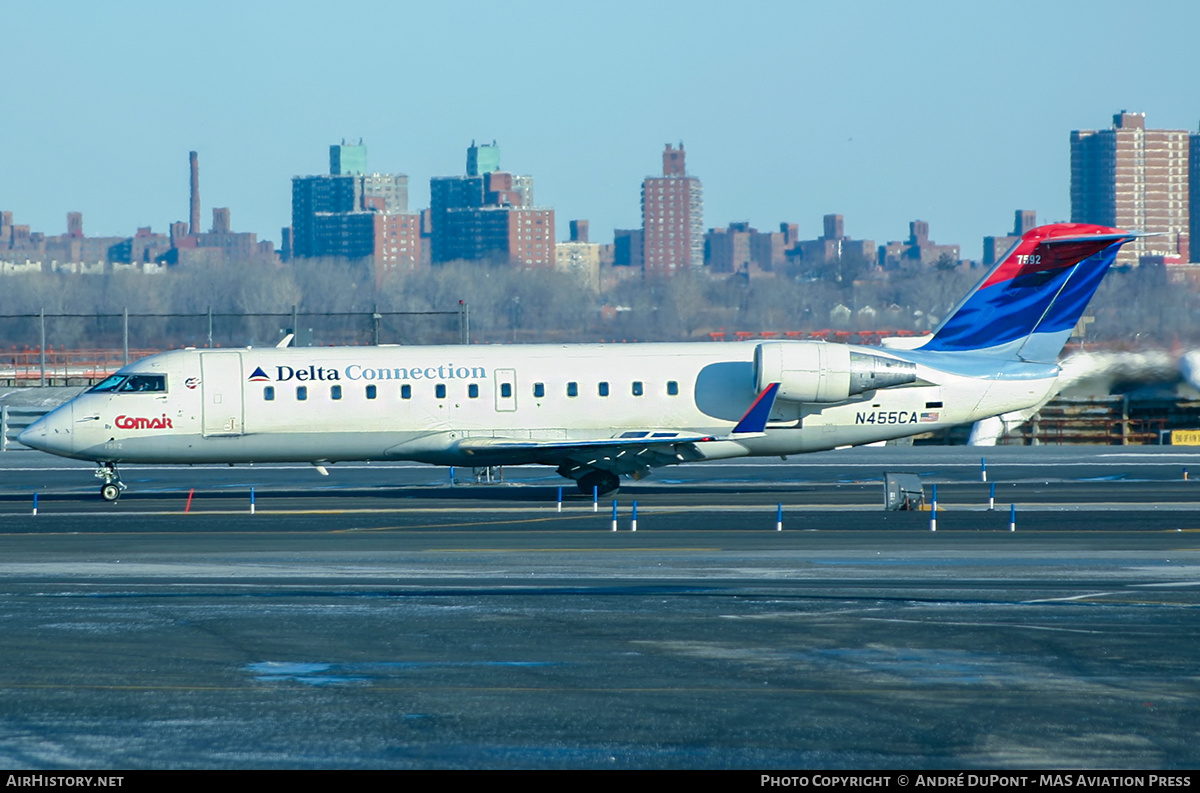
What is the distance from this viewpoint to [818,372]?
1220 inches

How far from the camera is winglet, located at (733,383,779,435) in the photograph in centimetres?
3072

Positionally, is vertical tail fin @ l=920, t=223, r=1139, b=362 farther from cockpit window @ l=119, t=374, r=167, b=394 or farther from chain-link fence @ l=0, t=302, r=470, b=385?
chain-link fence @ l=0, t=302, r=470, b=385

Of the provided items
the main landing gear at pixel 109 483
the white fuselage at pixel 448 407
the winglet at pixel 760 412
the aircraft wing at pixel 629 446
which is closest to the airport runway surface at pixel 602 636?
the aircraft wing at pixel 629 446

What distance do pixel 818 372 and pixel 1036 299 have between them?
6.05m

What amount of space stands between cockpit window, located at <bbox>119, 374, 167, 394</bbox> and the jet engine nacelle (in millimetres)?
13510

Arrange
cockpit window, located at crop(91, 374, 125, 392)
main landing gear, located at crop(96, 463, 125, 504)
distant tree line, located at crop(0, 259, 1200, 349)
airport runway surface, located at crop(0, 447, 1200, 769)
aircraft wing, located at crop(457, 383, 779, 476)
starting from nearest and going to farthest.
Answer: airport runway surface, located at crop(0, 447, 1200, 769) < aircraft wing, located at crop(457, 383, 779, 476) < cockpit window, located at crop(91, 374, 125, 392) < main landing gear, located at crop(96, 463, 125, 504) < distant tree line, located at crop(0, 259, 1200, 349)

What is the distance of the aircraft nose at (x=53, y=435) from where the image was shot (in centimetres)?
3092

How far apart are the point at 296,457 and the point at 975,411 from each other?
15.8 meters

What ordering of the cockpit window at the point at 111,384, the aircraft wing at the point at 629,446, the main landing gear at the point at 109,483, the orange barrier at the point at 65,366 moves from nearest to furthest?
the aircraft wing at the point at 629,446 → the cockpit window at the point at 111,384 → the main landing gear at the point at 109,483 → the orange barrier at the point at 65,366

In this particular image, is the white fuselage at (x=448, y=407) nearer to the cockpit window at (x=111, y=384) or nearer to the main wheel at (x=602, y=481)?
the cockpit window at (x=111, y=384)

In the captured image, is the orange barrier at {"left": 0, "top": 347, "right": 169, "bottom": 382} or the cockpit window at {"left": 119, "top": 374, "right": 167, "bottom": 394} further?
the orange barrier at {"left": 0, "top": 347, "right": 169, "bottom": 382}

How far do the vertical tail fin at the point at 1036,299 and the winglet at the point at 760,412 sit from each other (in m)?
5.12

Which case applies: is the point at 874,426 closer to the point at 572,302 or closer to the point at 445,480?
the point at 445,480

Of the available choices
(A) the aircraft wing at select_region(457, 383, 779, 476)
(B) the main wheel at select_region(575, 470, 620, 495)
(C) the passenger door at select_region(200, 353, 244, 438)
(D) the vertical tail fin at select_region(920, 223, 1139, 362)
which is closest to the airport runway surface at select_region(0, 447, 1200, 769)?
(B) the main wheel at select_region(575, 470, 620, 495)
